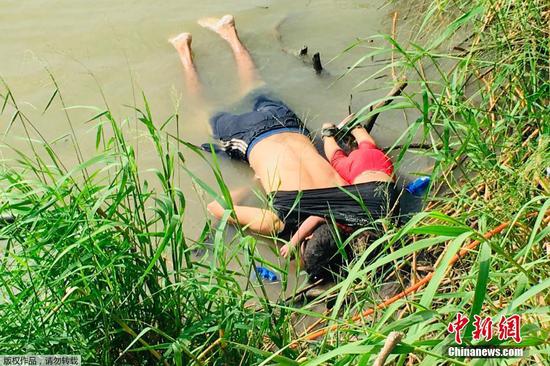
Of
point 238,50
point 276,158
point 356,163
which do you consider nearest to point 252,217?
point 276,158

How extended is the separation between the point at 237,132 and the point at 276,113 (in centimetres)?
30

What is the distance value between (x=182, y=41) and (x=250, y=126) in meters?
1.09

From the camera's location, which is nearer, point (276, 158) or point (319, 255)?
point (319, 255)

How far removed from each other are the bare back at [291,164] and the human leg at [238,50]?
0.74m

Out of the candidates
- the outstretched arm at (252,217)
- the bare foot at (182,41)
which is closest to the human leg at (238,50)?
the bare foot at (182,41)

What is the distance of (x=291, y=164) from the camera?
3975mm

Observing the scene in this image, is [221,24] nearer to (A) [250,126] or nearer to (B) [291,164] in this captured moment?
(A) [250,126]

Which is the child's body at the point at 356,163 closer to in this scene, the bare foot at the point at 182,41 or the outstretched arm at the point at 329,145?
the outstretched arm at the point at 329,145

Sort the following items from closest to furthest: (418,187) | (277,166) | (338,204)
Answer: (338,204) < (418,187) < (277,166)

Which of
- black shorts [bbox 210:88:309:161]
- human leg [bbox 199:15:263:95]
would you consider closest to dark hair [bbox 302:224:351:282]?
black shorts [bbox 210:88:309:161]

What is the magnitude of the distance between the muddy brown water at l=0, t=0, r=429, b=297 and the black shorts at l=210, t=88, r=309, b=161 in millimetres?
101

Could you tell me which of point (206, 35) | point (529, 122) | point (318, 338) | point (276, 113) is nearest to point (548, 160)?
point (529, 122)

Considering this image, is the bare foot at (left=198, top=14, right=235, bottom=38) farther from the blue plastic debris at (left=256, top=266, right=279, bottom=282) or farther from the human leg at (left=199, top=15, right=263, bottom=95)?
the blue plastic debris at (left=256, top=266, right=279, bottom=282)

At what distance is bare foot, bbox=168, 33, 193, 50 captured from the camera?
4.96 m
